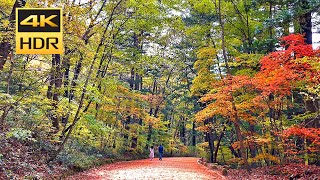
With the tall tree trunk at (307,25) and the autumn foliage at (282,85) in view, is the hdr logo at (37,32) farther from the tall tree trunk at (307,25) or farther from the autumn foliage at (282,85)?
the tall tree trunk at (307,25)

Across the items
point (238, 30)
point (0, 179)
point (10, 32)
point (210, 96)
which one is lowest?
point (0, 179)

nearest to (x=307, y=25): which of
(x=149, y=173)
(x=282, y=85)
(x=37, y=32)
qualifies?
(x=282, y=85)

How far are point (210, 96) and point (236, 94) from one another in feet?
9.93

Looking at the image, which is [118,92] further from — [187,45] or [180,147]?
[180,147]

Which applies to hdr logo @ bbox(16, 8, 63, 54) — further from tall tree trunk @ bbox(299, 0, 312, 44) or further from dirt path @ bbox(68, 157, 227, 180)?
tall tree trunk @ bbox(299, 0, 312, 44)

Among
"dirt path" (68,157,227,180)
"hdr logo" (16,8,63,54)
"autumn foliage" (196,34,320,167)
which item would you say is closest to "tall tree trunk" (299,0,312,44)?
"autumn foliage" (196,34,320,167)

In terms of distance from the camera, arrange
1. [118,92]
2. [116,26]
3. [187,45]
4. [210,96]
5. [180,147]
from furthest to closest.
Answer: [180,147] < [187,45] < [118,92] < [116,26] < [210,96]

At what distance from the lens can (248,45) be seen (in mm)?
17047

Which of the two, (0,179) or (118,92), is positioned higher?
(118,92)

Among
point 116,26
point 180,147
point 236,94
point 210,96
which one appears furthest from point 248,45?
point 180,147

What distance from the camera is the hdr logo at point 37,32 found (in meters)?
6.84

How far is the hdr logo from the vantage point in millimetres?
6836

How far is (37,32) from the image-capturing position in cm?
674

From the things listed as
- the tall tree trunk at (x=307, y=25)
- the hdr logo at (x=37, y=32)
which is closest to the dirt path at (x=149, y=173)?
the hdr logo at (x=37, y=32)
